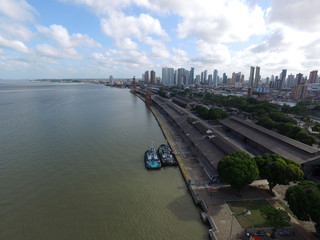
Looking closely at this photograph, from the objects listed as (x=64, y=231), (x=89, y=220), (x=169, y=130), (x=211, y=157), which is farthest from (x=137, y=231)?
(x=169, y=130)

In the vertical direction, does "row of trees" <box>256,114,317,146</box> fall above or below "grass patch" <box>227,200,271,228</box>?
above

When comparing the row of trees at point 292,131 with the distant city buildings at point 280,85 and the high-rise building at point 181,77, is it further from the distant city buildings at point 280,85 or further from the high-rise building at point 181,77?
the high-rise building at point 181,77

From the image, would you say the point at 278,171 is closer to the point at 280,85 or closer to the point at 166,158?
the point at 166,158

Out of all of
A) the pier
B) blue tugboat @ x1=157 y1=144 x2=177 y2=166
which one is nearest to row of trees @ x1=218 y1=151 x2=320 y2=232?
the pier

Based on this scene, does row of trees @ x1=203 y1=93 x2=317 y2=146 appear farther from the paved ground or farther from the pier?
the paved ground

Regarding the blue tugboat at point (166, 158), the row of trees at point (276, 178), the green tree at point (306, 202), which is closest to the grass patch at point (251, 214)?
the row of trees at point (276, 178)

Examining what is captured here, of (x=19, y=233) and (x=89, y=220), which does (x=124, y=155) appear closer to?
(x=89, y=220)
